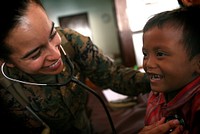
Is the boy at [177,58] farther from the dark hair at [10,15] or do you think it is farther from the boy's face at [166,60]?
the dark hair at [10,15]

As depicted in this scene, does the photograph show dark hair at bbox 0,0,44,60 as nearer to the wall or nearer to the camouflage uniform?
the camouflage uniform

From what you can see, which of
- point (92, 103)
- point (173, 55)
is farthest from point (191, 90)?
point (92, 103)

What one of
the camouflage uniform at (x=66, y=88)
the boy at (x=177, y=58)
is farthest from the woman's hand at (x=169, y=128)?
the camouflage uniform at (x=66, y=88)

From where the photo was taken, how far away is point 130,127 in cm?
111

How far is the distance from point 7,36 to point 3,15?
72 mm

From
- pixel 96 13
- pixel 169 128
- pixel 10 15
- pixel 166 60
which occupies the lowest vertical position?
pixel 169 128

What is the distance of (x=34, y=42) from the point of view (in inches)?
29.3

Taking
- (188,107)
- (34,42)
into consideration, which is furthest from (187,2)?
(34,42)

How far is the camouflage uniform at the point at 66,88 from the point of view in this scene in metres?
1.02

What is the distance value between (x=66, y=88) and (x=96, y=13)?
647cm

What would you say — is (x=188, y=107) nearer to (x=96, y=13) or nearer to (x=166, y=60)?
(x=166, y=60)

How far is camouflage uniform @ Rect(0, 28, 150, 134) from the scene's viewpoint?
1019 millimetres

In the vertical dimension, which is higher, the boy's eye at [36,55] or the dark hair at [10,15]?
the dark hair at [10,15]

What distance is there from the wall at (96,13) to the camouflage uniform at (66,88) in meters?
5.88
